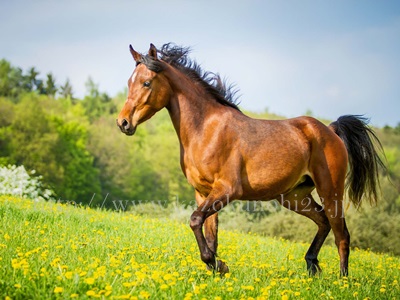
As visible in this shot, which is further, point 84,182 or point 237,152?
point 84,182

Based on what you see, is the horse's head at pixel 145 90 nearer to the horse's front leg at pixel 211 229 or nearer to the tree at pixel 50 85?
the horse's front leg at pixel 211 229

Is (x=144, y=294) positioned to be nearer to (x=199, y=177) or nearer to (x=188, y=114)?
(x=199, y=177)

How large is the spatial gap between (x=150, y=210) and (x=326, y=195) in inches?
870

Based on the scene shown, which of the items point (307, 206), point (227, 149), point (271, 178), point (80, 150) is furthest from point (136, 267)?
point (80, 150)

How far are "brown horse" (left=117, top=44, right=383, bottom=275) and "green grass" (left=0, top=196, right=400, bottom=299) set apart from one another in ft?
2.01

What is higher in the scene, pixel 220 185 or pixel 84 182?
pixel 220 185

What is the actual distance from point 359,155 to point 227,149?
310cm

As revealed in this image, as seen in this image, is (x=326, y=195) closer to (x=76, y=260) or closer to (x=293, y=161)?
(x=293, y=161)

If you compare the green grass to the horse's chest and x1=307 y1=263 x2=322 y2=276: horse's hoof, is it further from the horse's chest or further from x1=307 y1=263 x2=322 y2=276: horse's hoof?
the horse's chest

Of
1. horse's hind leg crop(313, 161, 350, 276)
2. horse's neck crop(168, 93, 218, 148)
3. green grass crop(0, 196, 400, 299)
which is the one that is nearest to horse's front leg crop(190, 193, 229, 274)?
green grass crop(0, 196, 400, 299)

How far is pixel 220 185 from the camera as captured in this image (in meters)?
5.97

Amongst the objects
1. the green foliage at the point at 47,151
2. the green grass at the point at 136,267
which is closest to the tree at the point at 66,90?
the green foliage at the point at 47,151

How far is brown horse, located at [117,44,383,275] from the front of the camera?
6.04 m

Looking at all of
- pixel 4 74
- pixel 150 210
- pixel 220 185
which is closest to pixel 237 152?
pixel 220 185
